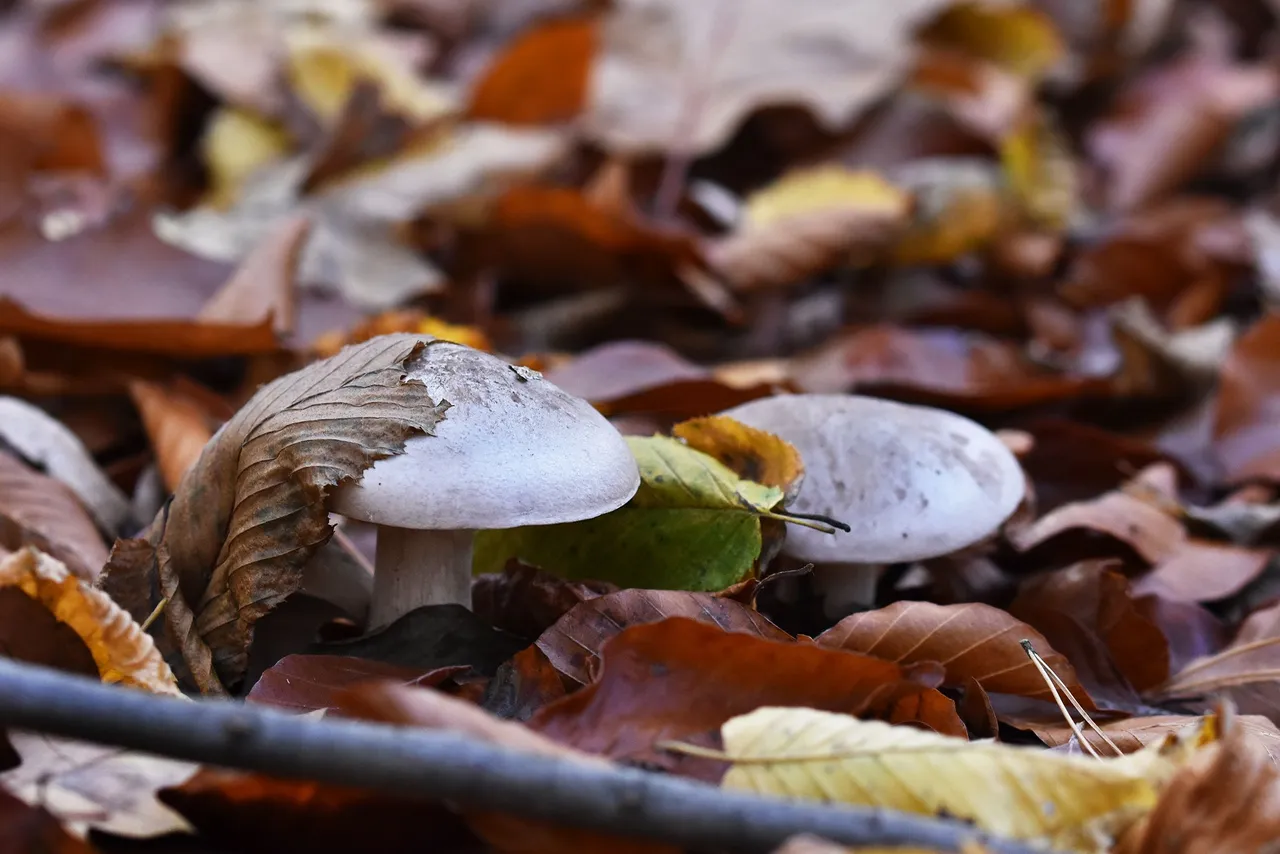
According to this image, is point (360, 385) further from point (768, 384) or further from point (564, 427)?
point (768, 384)

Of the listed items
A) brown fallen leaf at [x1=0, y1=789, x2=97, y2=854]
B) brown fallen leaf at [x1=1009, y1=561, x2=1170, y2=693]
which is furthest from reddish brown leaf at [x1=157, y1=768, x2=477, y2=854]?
brown fallen leaf at [x1=1009, y1=561, x2=1170, y2=693]

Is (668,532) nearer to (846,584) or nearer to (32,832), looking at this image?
(846,584)

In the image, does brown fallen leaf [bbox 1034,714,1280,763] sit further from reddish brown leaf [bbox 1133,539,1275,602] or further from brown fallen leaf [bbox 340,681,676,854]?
brown fallen leaf [bbox 340,681,676,854]

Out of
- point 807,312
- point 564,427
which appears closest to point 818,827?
point 564,427

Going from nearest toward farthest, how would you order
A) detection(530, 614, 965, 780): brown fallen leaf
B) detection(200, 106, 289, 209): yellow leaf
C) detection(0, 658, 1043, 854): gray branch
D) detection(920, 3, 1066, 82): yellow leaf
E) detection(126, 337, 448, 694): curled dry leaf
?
detection(0, 658, 1043, 854): gray branch, detection(530, 614, 965, 780): brown fallen leaf, detection(126, 337, 448, 694): curled dry leaf, detection(200, 106, 289, 209): yellow leaf, detection(920, 3, 1066, 82): yellow leaf

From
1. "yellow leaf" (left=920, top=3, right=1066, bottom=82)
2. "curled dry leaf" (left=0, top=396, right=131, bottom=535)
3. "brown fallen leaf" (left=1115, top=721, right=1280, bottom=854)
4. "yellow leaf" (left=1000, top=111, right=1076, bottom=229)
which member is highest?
"yellow leaf" (left=920, top=3, right=1066, bottom=82)

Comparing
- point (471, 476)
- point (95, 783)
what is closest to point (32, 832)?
point (95, 783)
